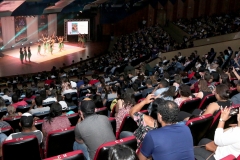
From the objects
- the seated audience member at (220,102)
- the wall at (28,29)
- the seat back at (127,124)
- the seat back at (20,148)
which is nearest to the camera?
the seat back at (20,148)

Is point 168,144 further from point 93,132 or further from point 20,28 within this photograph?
point 20,28

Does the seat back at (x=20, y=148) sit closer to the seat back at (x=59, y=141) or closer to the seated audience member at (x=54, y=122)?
the seat back at (x=59, y=141)

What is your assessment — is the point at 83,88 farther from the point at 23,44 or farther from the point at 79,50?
the point at 23,44

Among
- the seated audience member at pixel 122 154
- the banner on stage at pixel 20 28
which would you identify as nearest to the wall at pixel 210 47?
the banner on stage at pixel 20 28

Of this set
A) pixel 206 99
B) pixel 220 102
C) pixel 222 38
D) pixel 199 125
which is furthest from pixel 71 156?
pixel 222 38

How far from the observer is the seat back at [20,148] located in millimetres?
3059

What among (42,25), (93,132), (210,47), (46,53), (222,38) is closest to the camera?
(93,132)

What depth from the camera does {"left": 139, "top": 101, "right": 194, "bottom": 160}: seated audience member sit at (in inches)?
90.0

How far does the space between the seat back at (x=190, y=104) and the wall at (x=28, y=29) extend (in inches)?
678

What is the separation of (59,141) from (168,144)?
5.05 ft

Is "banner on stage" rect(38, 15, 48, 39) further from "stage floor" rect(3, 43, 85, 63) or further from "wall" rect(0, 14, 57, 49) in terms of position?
"stage floor" rect(3, 43, 85, 63)

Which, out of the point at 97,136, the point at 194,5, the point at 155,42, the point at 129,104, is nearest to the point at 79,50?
the point at 155,42

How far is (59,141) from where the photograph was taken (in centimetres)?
339

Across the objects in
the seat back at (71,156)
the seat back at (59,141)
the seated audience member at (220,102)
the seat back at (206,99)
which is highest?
the seated audience member at (220,102)
